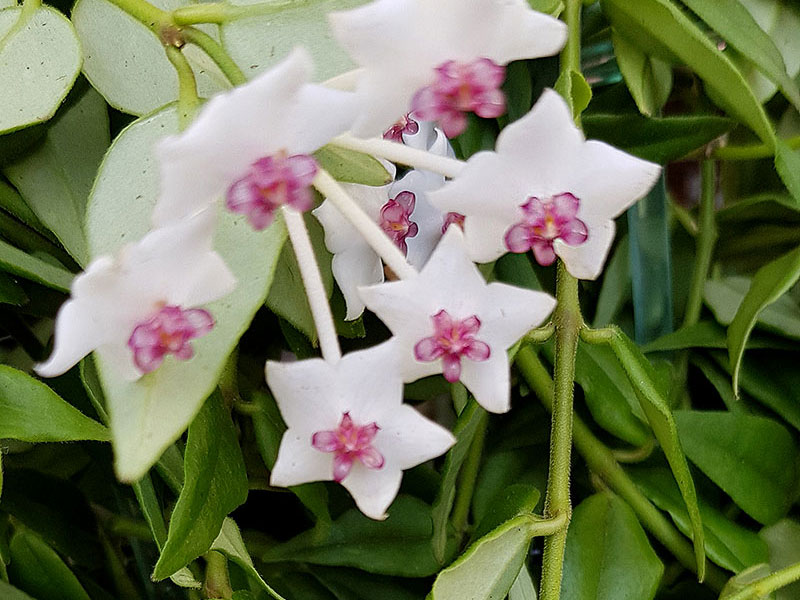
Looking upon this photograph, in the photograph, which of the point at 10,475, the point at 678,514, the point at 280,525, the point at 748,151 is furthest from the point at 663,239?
the point at 10,475

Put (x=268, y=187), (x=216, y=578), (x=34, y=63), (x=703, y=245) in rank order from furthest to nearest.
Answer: (x=703, y=245), (x=216, y=578), (x=34, y=63), (x=268, y=187)

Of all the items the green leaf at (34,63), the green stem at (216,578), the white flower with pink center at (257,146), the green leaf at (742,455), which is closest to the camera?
the white flower with pink center at (257,146)

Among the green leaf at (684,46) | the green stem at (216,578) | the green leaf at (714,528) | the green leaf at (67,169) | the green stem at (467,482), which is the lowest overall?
the green leaf at (714,528)

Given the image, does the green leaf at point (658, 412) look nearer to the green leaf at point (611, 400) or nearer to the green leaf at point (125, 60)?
the green leaf at point (611, 400)

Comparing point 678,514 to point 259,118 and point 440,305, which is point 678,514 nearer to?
point 440,305

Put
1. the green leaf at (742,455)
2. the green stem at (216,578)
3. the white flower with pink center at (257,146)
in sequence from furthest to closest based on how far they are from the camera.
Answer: the green leaf at (742,455) < the green stem at (216,578) < the white flower with pink center at (257,146)

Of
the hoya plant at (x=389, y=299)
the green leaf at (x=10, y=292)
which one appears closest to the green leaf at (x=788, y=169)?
the hoya plant at (x=389, y=299)

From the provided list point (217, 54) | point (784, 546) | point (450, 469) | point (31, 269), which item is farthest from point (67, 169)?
point (784, 546)

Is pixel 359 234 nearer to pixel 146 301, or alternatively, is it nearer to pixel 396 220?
pixel 396 220
